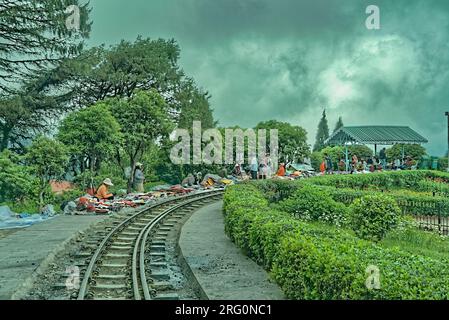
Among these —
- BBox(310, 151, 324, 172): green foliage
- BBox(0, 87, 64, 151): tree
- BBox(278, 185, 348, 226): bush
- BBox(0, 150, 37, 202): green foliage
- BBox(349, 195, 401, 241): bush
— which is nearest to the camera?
BBox(349, 195, 401, 241): bush

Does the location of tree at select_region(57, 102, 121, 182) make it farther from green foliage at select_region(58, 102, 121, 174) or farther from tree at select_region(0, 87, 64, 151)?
tree at select_region(0, 87, 64, 151)

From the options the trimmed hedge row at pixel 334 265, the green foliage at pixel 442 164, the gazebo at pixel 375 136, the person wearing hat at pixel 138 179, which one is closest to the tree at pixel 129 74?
the person wearing hat at pixel 138 179

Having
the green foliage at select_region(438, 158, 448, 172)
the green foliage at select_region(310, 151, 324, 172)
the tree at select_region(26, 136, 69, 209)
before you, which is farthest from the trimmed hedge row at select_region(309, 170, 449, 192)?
the green foliage at select_region(310, 151, 324, 172)

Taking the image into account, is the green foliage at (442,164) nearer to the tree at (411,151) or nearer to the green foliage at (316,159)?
the tree at (411,151)

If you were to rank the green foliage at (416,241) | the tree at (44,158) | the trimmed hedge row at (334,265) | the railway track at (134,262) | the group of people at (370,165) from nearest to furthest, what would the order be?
the trimmed hedge row at (334,265) → the railway track at (134,262) → the green foliage at (416,241) → the tree at (44,158) → the group of people at (370,165)

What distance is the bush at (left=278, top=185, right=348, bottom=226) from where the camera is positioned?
16.4m

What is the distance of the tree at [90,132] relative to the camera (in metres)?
23.0

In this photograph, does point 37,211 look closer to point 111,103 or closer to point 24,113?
point 24,113

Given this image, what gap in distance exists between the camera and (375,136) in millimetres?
39625

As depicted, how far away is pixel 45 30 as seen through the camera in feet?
72.2

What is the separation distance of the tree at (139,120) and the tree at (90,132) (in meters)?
2.91

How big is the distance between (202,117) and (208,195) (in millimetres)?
13981

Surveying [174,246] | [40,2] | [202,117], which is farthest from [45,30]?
[202,117]
